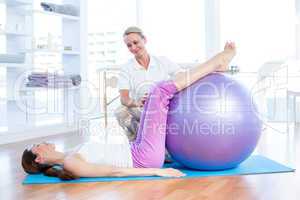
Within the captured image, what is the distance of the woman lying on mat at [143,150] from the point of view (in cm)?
232

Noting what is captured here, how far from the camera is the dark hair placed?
7.83 feet

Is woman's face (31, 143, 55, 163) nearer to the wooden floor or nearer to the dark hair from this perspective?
the dark hair

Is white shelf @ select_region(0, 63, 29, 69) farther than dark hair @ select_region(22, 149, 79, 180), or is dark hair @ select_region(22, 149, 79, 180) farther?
white shelf @ select_region(0, 63, 29, 69)

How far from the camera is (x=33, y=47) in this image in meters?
4.39

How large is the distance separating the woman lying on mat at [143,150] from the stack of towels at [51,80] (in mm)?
2078

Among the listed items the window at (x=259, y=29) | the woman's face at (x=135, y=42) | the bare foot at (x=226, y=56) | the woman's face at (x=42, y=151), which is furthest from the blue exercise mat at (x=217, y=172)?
Result: the window at (x=259, y=29)

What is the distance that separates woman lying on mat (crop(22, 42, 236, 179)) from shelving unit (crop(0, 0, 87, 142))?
199 centimetres

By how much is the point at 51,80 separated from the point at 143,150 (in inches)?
99.3

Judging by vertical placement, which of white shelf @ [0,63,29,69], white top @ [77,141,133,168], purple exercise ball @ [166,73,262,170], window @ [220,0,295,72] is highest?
window @ [220,0,295,72]

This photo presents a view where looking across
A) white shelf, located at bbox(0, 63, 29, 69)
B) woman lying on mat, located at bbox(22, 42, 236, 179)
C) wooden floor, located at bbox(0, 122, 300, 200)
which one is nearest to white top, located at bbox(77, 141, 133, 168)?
woman lying on mat, located at bbox(22, 42, 236, 179)

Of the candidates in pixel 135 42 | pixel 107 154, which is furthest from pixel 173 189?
pixel 135 42

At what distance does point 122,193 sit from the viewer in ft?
6.68

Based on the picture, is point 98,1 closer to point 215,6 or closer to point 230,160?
point 215,6

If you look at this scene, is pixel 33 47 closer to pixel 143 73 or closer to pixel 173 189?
pixel 143 73
